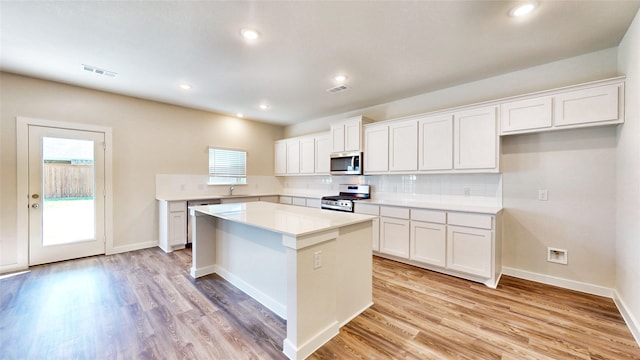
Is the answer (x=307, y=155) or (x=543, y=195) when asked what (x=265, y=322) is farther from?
(x=307, y=155)

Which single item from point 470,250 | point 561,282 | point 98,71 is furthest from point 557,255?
point 98,71

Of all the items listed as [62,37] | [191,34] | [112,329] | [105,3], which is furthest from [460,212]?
[62,37]

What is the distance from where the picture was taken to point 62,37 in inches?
95.9

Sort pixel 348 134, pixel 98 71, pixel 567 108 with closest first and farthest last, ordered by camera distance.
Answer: pixel 567 108 → pixel 98 71 → pixel 348 134

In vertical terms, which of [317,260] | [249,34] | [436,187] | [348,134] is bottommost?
[317,260]

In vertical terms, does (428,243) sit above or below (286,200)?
below

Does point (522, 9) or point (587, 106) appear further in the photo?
point (587, 106)

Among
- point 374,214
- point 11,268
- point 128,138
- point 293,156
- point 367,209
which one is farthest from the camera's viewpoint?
point 293,156

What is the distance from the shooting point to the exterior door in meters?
3.50

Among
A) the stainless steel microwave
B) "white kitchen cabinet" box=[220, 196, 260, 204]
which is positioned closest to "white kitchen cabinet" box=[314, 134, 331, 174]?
the stainless steel microwave

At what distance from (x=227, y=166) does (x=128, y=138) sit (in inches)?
72.2

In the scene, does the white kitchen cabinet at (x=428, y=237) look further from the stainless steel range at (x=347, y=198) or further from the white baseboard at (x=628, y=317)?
the white baseboard at (x=628, y=317)

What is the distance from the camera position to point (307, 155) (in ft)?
18.4

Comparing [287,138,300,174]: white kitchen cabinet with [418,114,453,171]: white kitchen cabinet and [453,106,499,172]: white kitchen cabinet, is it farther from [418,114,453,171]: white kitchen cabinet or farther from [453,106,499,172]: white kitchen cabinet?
[453,106,499,172]: white kitchen cabinet
